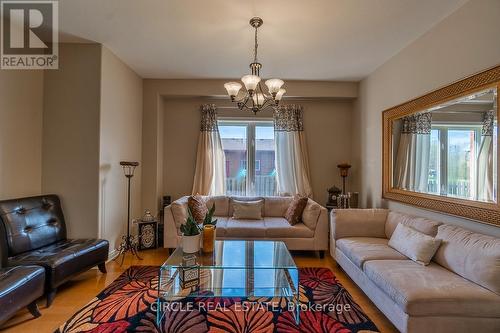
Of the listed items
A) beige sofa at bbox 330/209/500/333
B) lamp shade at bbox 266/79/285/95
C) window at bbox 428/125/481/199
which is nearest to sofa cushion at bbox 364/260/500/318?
beige sofa at bbox 330/209/500/333

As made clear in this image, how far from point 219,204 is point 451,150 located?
3.21m

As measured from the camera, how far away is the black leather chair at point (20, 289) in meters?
1.82

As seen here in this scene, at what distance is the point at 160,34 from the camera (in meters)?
2.94

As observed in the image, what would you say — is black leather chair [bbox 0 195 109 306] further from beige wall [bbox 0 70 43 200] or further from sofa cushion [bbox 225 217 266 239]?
sofa cushion [bbox 225 217 266 239]

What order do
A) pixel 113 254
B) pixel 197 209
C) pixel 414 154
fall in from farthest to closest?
pixel 197 209 → pixel 113 254 → pixel 414 154

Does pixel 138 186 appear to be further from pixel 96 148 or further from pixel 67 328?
pixel 67 328

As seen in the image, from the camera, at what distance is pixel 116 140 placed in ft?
11.7

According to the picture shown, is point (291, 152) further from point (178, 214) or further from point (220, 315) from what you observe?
point (220, 315)

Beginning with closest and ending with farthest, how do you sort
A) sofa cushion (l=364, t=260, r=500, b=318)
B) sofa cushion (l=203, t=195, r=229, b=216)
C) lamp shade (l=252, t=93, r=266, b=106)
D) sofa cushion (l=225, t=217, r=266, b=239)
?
sofa cushion (l=364, t=260, r=500, b=318) < lamp shade (l=252, t=93, r=266, b=106) < sofa cushion (l=225, t=217, r=266, b=239) < sofa cushion (l=203, t=195, r=229, b=216)

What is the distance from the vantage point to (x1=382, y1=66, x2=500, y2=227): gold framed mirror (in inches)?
83.9

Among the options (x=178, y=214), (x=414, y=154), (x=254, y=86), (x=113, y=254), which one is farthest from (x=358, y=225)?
(x=113, y=254)

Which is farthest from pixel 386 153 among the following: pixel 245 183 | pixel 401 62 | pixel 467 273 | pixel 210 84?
pixel 210 84

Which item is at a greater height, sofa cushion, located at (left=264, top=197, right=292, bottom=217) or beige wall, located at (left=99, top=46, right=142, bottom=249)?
beige wall, located at (left=99, top=46, right=142, bottom=249)

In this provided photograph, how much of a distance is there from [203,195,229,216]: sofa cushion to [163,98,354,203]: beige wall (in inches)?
26.5
